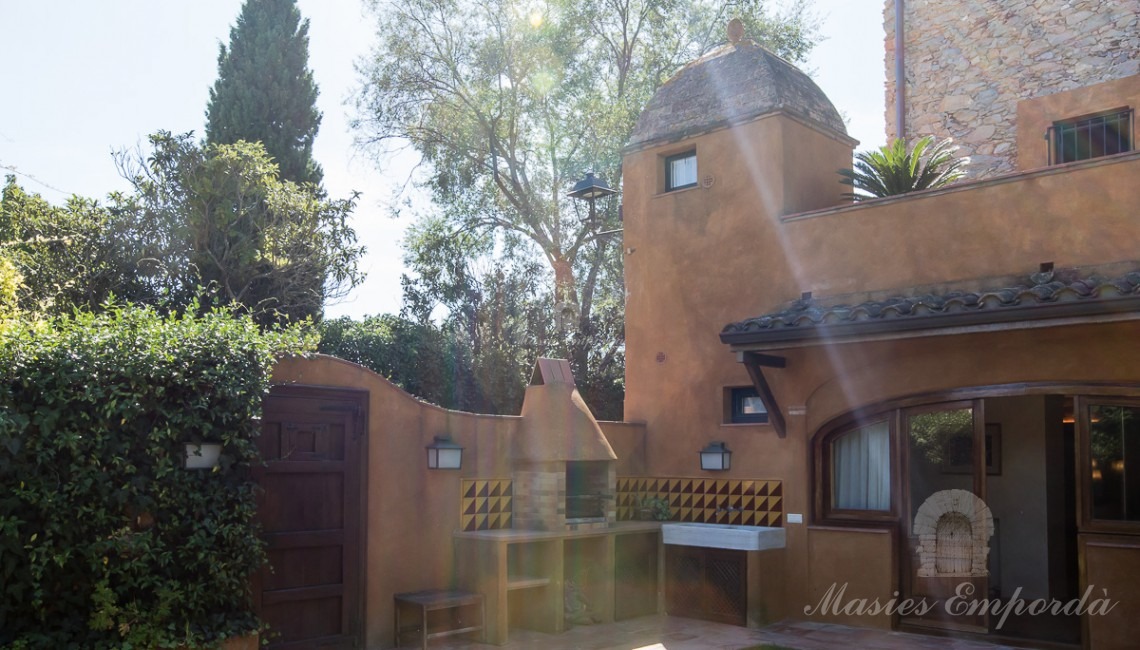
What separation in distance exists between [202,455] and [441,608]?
2.80m

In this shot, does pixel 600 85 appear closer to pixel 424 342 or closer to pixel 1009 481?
pixel 424 342

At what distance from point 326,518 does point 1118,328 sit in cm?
709

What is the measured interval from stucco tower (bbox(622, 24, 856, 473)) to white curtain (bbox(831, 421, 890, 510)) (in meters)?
1.36

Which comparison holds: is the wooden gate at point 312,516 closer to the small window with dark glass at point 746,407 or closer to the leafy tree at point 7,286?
the leafy tree at point 7,286

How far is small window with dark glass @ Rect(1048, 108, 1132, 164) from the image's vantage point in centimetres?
1145

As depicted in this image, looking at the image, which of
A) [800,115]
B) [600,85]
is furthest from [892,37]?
[600,85]

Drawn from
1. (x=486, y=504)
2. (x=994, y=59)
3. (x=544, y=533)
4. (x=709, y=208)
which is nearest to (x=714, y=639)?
(x=544, y=533)

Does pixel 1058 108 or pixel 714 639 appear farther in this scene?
pixel 1058 108

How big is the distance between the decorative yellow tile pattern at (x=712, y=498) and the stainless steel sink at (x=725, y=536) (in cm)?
26

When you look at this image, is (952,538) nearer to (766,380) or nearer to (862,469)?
(862,469)

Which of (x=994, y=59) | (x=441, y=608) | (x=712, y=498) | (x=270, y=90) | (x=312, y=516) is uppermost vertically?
(x=270, y=90)

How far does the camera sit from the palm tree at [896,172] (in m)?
10.7

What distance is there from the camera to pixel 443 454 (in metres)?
8.85

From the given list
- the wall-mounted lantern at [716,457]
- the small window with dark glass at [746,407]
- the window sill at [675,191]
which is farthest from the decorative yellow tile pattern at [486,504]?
the window sill at [675,191]
